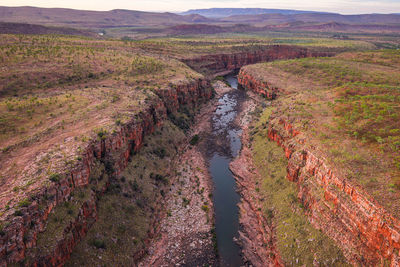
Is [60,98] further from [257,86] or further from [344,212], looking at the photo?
[257,86]

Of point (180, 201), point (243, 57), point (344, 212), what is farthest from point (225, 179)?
point (243, 57)

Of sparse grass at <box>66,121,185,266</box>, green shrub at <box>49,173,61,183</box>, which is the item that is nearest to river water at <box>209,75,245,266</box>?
sparse grass at <box>66,121,185,266</box>

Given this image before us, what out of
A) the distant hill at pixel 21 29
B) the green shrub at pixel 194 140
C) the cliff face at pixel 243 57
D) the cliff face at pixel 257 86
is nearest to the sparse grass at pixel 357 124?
the cliff face at pixel 257 86

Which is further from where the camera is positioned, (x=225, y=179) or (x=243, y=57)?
(x=243, y=57)

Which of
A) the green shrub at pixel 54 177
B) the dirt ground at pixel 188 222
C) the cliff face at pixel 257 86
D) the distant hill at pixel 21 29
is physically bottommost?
the dirt ground at pixel 188 222

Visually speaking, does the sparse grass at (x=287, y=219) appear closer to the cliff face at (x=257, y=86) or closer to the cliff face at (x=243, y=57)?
the cliff face at (x=257, y=86)

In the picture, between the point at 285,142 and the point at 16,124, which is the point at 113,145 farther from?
the point at 285,142

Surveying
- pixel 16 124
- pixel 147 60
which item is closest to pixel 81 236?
pixel 16 124
